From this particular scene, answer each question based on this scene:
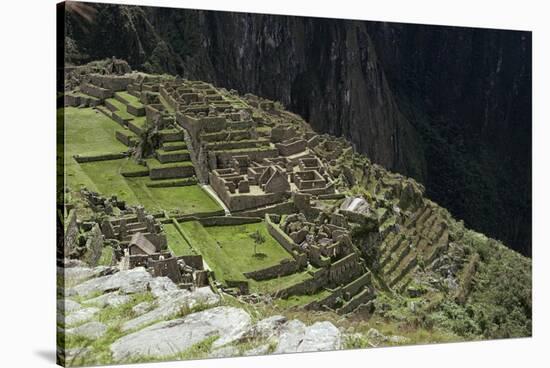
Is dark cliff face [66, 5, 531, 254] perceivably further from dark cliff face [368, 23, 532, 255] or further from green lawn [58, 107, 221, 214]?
green lawn [58, 107, 221, 214]

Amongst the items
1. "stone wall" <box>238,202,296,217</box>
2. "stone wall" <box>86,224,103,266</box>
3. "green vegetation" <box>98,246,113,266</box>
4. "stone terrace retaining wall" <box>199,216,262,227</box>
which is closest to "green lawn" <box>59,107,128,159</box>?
"stone wall" <box>86,224,103,266</box>

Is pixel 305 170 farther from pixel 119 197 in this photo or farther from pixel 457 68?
pixel 457 68

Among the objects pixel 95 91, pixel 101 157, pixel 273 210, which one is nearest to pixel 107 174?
pixel 101 157

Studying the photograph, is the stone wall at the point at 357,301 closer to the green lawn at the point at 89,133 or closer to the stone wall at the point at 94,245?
the stone wall at the point at 94,245

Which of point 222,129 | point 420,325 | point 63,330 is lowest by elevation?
point 420,325

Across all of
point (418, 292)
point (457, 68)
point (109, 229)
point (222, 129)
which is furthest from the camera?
point (457, 68)

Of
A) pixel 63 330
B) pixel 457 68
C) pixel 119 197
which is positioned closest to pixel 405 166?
pixel 457 68
